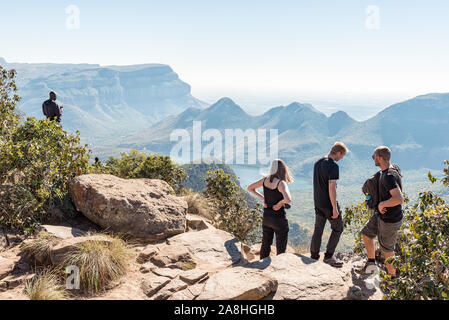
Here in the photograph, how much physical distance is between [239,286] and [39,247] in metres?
4.20

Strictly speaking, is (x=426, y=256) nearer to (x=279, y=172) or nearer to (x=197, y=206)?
(x=279, y=172)

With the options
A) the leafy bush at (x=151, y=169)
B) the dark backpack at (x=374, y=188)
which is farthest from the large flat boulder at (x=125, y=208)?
the dark backpack at (x=374, y=188)

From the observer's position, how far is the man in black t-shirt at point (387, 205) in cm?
592

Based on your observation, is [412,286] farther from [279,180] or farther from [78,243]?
[78,243]

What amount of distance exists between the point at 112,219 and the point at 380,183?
20.4 feet

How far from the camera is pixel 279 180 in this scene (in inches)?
271

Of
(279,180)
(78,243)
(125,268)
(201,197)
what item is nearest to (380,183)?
(279,180)

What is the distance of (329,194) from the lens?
22.1ft

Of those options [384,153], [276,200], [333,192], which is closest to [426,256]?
[384,153]

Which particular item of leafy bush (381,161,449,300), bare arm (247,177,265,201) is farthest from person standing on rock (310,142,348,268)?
leafy bush (381,161,449,300)

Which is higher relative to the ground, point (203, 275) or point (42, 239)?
point (42, 239)

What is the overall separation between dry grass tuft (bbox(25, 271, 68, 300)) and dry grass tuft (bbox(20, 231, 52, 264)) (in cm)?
53

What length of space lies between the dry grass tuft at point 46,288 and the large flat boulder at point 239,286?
2396 millimetres

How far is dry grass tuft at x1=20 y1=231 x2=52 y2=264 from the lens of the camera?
6348 mm
